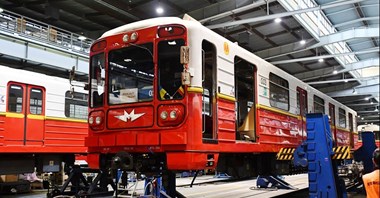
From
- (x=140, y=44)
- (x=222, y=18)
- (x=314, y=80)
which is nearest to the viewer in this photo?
(x=140, y=44)

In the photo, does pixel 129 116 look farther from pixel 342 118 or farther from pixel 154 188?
pixel 342 118

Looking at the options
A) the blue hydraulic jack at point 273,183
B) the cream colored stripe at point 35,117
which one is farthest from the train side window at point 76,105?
the blue hydraulic jack at point 273,183

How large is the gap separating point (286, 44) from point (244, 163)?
45.3ft

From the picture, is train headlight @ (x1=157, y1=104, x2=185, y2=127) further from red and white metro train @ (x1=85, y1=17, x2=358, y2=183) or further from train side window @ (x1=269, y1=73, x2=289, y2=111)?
train side window @ (x1=269, y1=73, x2=289, y2=111)

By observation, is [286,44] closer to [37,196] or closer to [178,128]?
[37,196]

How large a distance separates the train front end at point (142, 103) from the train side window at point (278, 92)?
3.21 m

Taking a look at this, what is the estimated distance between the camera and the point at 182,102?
5.61 m

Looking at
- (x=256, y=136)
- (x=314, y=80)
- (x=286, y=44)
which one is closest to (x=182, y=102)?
(x=256, y=136)

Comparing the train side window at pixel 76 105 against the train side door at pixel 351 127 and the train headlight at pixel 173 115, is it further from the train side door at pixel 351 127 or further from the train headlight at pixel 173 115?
the train side door at pixel 351 127

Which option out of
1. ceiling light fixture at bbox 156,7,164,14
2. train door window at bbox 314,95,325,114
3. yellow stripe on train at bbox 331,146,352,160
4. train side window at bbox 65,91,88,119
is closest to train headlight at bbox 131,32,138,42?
yellow stripe on train at bbox 331,146,352,160

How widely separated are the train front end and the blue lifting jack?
2232 mm

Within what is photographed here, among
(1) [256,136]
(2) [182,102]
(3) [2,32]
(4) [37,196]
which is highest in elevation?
(3) [2,32]

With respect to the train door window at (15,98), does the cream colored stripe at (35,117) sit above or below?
below

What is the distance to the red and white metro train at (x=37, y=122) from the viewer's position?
→ 961 centimetres
